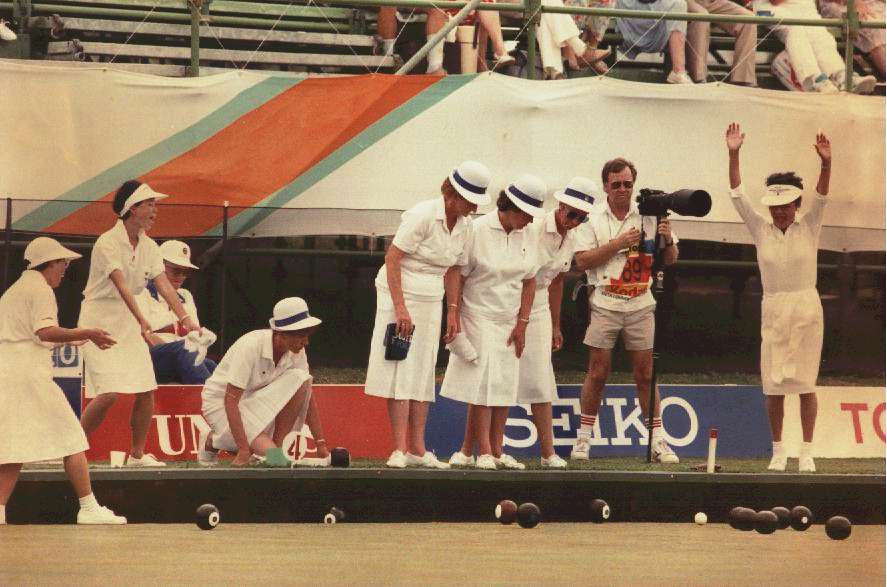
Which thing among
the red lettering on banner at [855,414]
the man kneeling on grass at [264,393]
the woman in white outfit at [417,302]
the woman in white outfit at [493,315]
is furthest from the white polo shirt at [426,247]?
the red lettering on banner at [855,414]

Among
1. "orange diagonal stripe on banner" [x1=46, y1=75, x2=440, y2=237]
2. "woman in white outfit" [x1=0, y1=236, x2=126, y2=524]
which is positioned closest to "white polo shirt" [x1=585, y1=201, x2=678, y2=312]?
"orange diagonal stripe on banner" [x1=46, y1=75, x2=440, y2=237]

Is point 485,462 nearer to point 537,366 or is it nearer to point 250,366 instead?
point 537,366

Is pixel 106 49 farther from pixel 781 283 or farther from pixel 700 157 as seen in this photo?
pixel 781 283

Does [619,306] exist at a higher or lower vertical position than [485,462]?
higher

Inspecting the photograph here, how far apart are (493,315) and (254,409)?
4.12ft

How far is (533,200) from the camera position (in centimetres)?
846

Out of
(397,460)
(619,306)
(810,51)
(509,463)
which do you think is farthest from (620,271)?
(810,51)

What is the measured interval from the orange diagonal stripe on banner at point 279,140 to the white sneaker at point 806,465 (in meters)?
2.94

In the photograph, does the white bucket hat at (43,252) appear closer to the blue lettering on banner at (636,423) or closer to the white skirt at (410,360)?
the white skirt at (410,360)

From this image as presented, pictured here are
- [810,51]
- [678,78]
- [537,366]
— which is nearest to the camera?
[537,366]

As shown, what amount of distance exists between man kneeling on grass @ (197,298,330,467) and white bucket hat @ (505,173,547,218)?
1124 mm

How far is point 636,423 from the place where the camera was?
9.27m

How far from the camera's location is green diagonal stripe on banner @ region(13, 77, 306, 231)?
9.56 m

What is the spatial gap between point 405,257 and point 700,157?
2.46 metres
